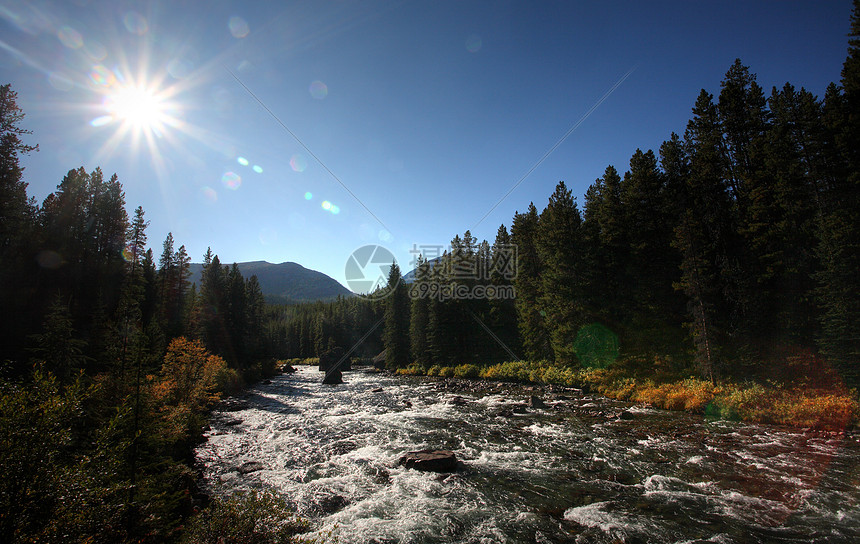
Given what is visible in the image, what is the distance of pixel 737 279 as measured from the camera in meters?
23.7

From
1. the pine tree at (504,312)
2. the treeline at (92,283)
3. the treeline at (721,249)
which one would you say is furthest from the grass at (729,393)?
the treeline at (92,283)

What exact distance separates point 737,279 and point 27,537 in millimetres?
33882

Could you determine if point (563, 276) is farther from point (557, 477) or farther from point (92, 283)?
point (92, 283)

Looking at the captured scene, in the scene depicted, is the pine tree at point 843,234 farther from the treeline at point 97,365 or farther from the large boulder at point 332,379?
the large boulder at point 332,379

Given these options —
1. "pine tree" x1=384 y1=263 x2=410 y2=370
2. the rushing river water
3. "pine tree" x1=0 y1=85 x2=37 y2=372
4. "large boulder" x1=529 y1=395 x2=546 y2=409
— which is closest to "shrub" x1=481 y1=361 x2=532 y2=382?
"large boulder" x1=529 y1=395 x2=546 y2=409

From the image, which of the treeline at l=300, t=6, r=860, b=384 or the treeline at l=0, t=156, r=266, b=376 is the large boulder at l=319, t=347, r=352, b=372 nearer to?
the treeline at l=0, t=156, r=266, b=376

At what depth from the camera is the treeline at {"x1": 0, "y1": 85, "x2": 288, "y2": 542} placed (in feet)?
14.6

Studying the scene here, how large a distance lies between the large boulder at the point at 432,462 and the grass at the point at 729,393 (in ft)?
55.3

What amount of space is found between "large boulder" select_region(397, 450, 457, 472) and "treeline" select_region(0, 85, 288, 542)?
25.2 feet

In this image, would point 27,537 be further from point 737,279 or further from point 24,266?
point 24,266

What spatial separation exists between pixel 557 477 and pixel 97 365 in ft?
112

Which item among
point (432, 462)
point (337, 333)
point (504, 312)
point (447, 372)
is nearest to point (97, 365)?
point (432, 462)

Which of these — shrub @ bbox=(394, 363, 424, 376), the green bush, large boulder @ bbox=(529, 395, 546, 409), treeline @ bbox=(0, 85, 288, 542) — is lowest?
shrub @ bbox=(394, 363, 424, 376)

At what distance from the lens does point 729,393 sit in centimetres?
2098
